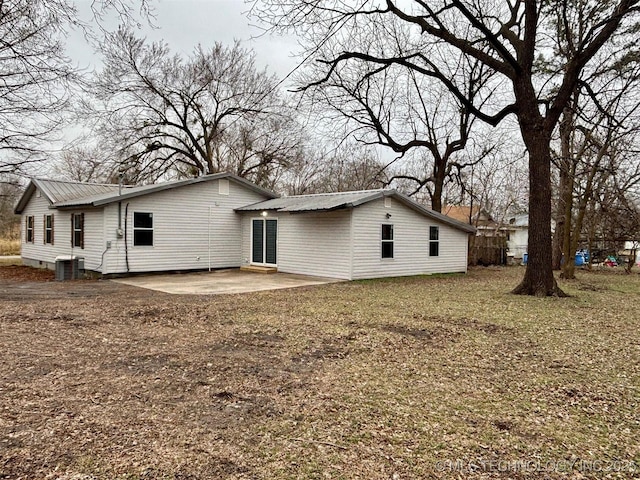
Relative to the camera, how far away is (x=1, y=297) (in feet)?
30.0

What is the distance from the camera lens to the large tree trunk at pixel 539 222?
10.1 meters

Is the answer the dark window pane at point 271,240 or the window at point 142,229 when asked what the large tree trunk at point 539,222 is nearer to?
the dark window pane at point 271,240

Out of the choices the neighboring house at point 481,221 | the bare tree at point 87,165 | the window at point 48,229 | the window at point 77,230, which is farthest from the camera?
the neighboring house at point 481,221

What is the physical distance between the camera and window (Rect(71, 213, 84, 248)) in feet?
45.6

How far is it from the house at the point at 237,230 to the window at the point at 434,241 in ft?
0.12

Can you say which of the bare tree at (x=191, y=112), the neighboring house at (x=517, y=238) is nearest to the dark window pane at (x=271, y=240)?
the bare tree at (x=191, y=112)

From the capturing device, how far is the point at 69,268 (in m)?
13.2

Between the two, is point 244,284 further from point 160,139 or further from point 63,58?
point 160,139

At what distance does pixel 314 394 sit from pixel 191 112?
2274 centimetres

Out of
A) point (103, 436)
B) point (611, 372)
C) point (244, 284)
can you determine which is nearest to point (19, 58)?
point (244, 284)

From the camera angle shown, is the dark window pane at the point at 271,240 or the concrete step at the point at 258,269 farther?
the dark window pane at the point at 271,240

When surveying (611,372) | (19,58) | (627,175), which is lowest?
(611,372)

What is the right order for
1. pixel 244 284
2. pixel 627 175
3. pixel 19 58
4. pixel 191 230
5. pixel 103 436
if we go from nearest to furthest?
pixel 103 436 < pixel 19 58 < pixel 244 284 < pixel 191 230 < pixel 627 175

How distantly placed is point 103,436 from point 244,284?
8.77 metres
